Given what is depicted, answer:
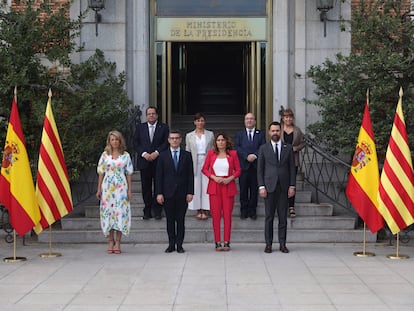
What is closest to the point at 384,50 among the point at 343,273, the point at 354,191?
the point at 354,191

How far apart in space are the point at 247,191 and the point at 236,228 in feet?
2.07

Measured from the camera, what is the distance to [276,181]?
906cm

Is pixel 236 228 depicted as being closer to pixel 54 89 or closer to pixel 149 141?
pixel 149 141

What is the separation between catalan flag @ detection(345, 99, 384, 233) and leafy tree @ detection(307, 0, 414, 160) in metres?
0.94

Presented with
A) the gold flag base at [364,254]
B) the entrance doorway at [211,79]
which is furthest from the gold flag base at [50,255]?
the entrance doorway at [211,79]

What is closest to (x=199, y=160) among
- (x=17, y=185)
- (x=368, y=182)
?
(x=368, y=182)

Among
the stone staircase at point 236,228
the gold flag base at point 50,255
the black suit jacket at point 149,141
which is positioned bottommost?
the gold flag base at point 50,255

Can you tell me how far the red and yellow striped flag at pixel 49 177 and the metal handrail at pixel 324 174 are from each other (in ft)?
14.3

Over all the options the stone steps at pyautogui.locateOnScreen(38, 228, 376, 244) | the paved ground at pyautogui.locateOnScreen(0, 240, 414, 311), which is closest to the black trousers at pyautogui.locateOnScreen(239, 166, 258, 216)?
the stone steps at pyautogui.locateOnScreen(38, 228, 376, 244)

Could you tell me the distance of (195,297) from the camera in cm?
653

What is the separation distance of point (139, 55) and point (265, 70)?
8.69 feet

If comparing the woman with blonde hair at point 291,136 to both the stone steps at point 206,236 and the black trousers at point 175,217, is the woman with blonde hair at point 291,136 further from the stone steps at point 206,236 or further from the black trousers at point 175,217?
the black trousers at point 175,217

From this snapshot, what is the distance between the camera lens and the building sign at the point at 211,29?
12961 mm

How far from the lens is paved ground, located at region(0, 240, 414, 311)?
20.6 feet
